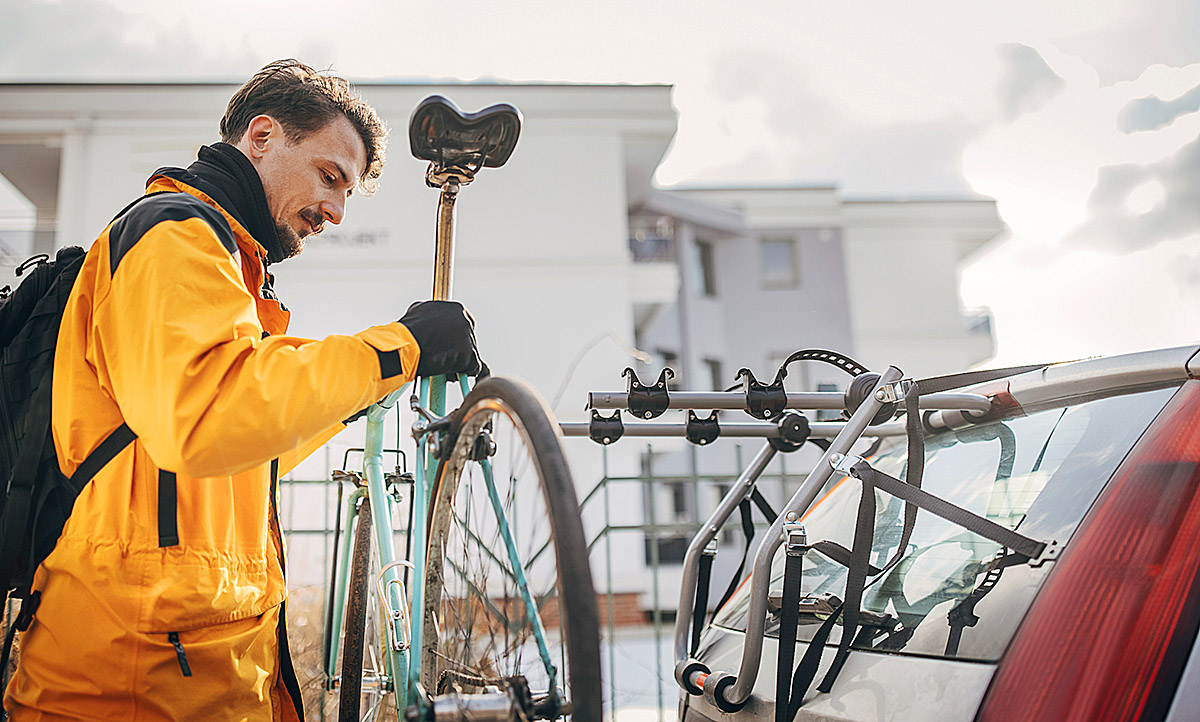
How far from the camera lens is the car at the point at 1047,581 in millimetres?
1209

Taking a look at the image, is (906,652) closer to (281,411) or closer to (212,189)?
(281,411)

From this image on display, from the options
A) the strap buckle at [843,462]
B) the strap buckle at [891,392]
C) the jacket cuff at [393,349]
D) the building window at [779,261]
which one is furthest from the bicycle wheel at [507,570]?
the building window at [779,261]

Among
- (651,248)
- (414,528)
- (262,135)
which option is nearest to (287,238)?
(262,135)

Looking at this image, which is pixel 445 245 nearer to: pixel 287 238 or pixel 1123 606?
pixel 287 238

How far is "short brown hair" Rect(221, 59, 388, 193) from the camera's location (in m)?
1.98

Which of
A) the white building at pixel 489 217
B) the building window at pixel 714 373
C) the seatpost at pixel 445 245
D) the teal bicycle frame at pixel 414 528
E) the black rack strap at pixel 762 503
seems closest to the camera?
the teal bicycle frame at pixel 414 528

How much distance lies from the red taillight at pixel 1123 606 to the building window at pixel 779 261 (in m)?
20.7

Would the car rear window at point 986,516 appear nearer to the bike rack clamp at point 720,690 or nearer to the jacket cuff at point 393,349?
the bike rack clamp at point 720,690

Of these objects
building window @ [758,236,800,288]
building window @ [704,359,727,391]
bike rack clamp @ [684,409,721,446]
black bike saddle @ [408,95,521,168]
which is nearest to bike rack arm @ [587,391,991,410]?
bike rack clamp @ [684,409,721,446]

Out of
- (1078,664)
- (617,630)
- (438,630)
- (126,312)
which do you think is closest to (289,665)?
(438,630)

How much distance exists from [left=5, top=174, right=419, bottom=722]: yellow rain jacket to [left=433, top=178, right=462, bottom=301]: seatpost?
0.39m

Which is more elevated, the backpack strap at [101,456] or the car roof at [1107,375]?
the car roof at [1107,375]

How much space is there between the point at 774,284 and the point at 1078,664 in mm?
20871

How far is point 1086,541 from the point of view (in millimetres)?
1320
